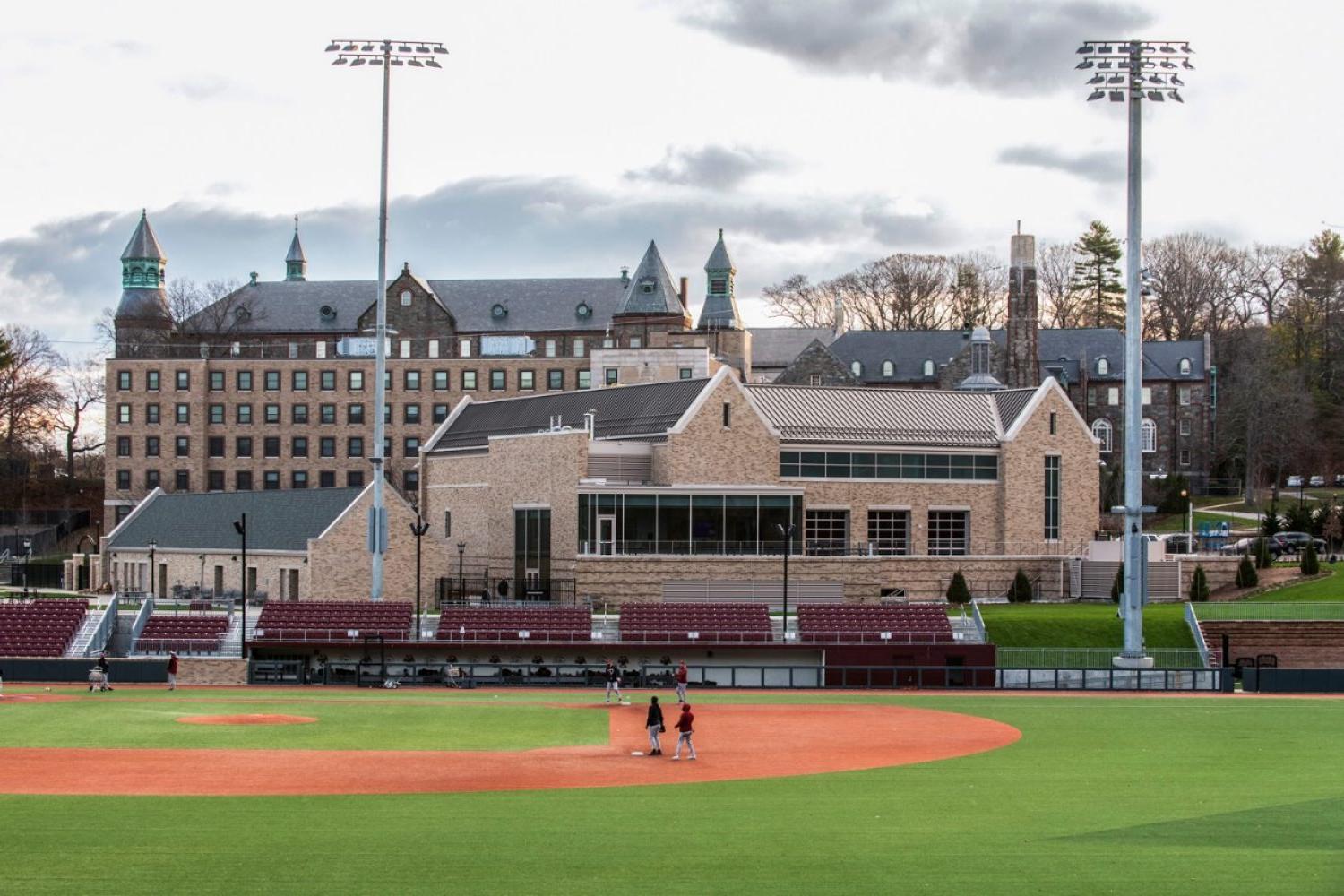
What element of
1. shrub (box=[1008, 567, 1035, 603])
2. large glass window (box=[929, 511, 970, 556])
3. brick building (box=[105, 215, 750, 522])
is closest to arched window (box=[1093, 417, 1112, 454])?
brick building (box=[105, 215, 750, 522])

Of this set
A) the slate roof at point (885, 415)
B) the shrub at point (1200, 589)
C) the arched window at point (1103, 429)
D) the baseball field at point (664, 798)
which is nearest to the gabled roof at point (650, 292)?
the arched window at point (1103, 429)

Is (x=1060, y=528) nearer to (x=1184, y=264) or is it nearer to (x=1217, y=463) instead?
(x=1217, y=463)

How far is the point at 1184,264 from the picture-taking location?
14450 cm

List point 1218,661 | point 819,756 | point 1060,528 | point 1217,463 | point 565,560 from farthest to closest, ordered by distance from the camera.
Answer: point 1217,463
point 1060,528
point 565,560
point 1218,661
point 819,756

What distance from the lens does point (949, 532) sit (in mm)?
80562

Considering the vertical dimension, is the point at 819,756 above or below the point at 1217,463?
below

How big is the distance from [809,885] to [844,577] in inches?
2058

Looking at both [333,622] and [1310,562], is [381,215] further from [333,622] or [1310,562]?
[1310,562]

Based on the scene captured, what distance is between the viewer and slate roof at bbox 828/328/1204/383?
127 m

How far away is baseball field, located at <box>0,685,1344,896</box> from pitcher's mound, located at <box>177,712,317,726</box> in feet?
0.58

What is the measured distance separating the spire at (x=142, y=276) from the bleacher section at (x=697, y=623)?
77.9m

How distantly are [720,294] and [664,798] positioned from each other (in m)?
106

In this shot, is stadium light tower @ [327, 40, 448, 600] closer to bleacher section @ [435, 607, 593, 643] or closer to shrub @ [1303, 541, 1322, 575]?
bleacher section @ [435, 607, 593, 643]

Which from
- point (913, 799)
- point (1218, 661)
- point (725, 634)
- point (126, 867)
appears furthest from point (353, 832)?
point (1218, 661)
